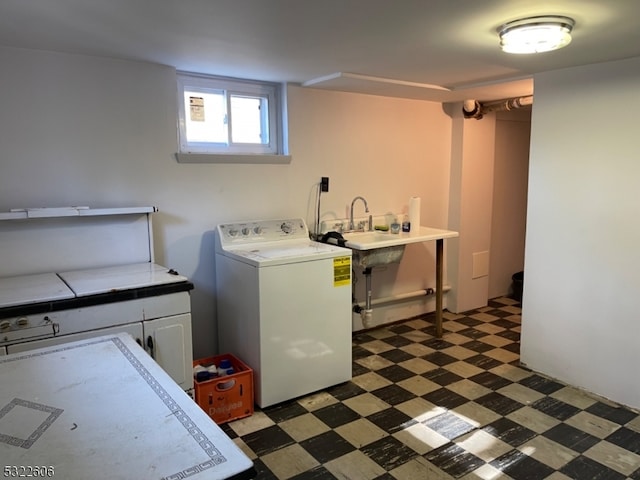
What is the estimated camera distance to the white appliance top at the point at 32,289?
2.08m

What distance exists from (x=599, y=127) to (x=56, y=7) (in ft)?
9.47

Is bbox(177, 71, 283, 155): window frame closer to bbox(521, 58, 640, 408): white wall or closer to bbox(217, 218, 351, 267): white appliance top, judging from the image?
bbox(217, 218, 351, 267): white appliance top

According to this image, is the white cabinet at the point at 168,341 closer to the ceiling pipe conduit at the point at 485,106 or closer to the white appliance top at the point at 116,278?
the white appliance top at the point at 116,278

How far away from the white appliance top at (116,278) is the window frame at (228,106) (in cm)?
80

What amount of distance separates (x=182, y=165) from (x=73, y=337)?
1294 millimetres

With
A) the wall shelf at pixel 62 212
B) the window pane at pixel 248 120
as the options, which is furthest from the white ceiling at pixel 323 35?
the wall shelf at pixel 62 212

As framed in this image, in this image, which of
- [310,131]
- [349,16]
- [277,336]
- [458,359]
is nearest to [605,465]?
[458,359]

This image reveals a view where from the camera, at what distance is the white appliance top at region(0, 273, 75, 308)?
6.82 feet

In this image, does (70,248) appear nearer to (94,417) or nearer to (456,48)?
(94,417)

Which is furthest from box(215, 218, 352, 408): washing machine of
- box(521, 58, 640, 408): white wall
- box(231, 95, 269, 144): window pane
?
box(521, 58, 640, 408): white wall

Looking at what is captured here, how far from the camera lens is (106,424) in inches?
44.0

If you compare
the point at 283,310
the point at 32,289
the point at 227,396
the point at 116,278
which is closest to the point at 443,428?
the point at 283,310

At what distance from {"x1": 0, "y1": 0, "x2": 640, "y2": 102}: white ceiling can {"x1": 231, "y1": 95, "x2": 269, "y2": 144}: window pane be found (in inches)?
11.5

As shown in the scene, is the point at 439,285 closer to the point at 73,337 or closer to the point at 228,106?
the point at 228,106
